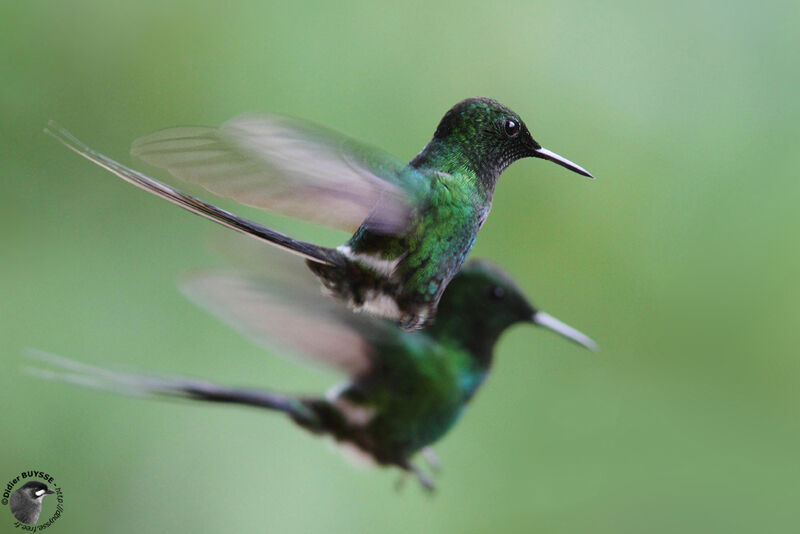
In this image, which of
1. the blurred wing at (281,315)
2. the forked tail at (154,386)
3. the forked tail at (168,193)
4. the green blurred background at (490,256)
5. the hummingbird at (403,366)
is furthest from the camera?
the green blurred background at (490,256)

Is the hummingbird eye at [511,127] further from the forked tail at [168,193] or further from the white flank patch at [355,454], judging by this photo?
the white flank patch at [355,454]

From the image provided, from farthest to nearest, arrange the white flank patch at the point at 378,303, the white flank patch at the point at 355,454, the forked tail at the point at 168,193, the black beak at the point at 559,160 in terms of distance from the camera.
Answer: the white flank patch at the point at 355,454
the white flank patch at the point at 378,303
the black beak at the point at 559,160
the forked tail at the point at 168,193

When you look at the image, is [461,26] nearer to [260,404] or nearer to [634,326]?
[634,326]

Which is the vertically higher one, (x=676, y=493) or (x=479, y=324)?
(x=479, y=324)

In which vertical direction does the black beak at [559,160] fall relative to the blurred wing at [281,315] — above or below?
above

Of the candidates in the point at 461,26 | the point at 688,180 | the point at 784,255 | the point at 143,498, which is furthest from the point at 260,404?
the point at 784,255

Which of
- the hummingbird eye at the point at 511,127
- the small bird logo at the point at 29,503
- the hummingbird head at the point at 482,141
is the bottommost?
the small bird logo at the point at 29,503

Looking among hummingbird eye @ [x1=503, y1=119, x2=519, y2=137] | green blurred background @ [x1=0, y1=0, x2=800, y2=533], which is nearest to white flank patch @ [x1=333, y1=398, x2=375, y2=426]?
green blurred background @ [x1=0, y1=0, x2=800, y2=533]

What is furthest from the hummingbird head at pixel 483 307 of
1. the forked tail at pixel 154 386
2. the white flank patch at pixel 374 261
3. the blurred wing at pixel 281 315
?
the white flank patch at pixel 374 261

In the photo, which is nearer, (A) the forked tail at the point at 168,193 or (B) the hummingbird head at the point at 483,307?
(A) the forked tail at the point at 168,193
